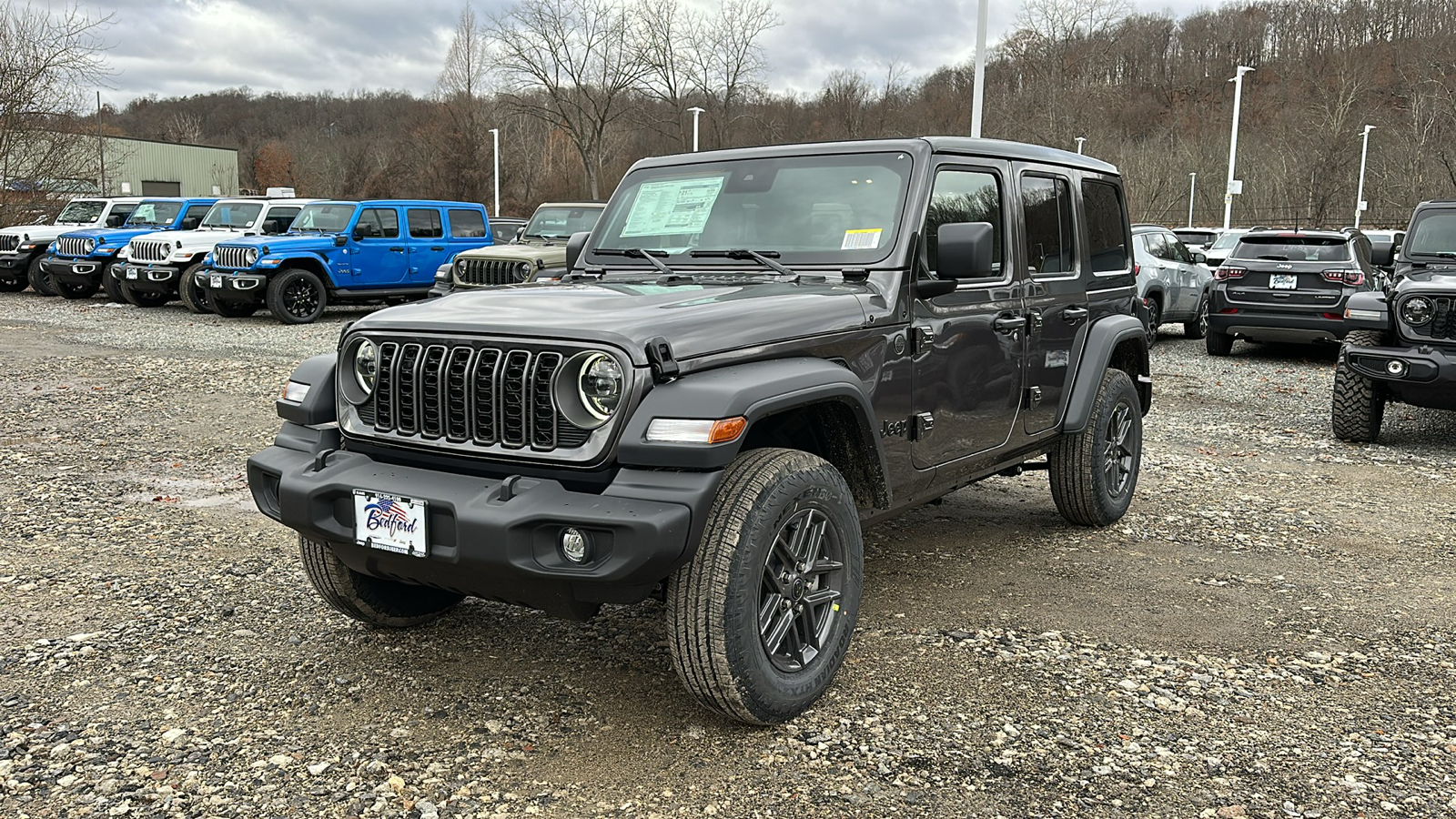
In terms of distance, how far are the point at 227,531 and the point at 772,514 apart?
3711mm

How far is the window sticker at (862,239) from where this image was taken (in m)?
4.33

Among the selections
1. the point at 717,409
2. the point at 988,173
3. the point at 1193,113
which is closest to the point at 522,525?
the point at 717,409

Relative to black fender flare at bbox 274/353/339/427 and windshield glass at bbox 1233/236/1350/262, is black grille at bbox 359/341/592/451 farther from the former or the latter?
windshield glass at bbox 1233/236/1350/262

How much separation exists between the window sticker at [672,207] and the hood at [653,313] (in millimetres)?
593

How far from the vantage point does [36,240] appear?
72.9ft

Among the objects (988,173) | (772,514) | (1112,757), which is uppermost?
(988,173)

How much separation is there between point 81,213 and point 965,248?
24304mm

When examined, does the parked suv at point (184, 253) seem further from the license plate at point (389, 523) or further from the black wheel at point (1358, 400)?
the license plate at point (389, 523)

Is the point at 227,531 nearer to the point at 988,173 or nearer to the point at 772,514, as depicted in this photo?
the point at 772,514

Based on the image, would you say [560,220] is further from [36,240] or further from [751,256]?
[36,240]

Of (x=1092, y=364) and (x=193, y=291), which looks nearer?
(x=1092, y=364)

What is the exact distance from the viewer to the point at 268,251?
17.2 m

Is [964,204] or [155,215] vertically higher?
[155,215]

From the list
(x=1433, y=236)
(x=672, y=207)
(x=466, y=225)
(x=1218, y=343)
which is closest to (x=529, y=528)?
(x=672, y=207)
